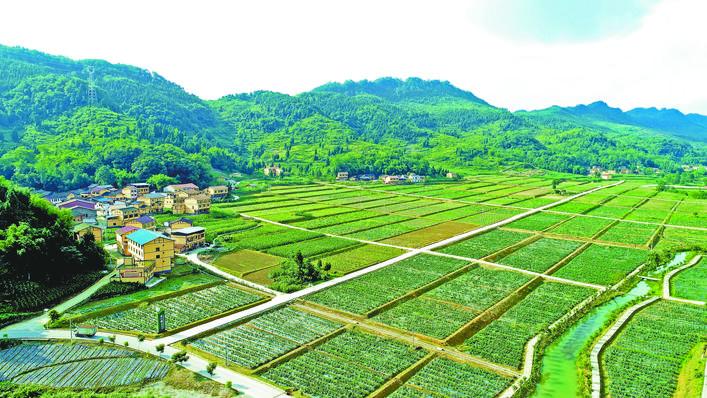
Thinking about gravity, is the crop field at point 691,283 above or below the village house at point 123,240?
below

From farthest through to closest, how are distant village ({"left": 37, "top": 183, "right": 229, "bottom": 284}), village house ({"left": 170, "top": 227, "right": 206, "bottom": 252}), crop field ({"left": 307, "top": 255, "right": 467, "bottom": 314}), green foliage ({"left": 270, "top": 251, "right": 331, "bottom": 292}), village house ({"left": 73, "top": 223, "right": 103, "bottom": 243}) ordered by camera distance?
village house ({"left": 170, "top": 227, "right": 206, "bottom": 252})
village house ({"left": 73, "top": 223, "right": 103, "bottom": 243})
distant village ({"left": 37, "top": 183, "right": 229, "bottom": 284})
green foliage ({"left": 270, "top": 251, "right": 331, "bottom": 292})
crop field ({"left": 307, "top": 255, "right": 467, "bottom": 314})

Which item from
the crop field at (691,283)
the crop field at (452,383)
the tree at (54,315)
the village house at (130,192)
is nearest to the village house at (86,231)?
the tree at (54,315)

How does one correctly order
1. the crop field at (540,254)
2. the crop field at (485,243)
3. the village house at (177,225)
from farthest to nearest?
the village house at (177,225) → the crop field at (485,243) → the crop field at (540,254)

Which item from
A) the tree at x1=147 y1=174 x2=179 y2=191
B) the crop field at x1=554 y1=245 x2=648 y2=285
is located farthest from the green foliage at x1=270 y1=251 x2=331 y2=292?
the tree at x1=147 y1=174 x2=179 y2=191

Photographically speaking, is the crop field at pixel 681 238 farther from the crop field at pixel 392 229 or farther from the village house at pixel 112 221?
the village house at pixel 112 221

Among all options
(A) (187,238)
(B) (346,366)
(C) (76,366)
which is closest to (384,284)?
(B) (346,366)

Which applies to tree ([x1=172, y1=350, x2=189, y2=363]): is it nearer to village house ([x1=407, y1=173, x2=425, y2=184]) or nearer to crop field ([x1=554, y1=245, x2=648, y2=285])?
crop field ([x1=554, y1=245, x2=648, y2=285])

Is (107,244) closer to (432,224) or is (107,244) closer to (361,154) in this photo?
(432,224)
